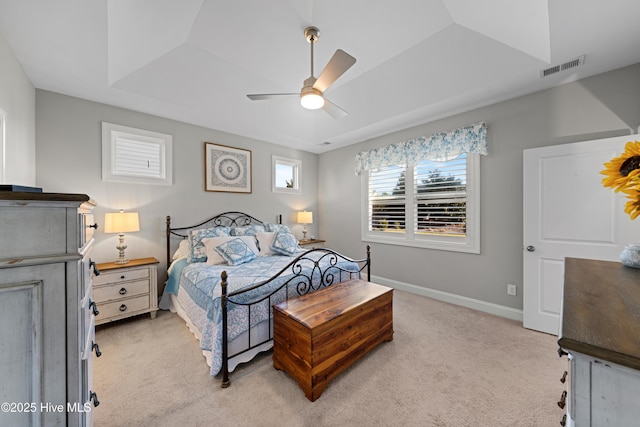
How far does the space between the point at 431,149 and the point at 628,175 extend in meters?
3.02

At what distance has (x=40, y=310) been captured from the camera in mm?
848

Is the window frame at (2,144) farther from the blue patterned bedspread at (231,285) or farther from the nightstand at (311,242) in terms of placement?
the nightstand at (311,242)

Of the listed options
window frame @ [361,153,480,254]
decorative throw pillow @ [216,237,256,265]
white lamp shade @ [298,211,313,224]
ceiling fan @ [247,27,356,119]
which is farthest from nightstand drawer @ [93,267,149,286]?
window frame @ [361,153,480,254]

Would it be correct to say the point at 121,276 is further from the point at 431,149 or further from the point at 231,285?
the point at 431,149

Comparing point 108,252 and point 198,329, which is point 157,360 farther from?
point 108,252

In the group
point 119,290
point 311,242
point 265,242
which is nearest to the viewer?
point 119,290

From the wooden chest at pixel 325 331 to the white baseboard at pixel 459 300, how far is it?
1.64 meters

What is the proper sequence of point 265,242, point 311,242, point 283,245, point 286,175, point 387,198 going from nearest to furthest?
point 283,245
point 265,242
point 387,198
point 311,242
point 286,175

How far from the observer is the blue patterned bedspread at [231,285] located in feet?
6.66

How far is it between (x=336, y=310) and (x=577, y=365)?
157cm

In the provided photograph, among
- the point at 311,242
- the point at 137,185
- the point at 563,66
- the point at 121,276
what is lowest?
the point at 121,276

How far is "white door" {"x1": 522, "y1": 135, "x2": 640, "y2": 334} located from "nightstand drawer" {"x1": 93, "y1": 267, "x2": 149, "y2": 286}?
4556mm

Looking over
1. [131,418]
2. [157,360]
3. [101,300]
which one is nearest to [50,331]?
[131,418]

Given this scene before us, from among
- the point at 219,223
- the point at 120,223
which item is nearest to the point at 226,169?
the point at 219,223
